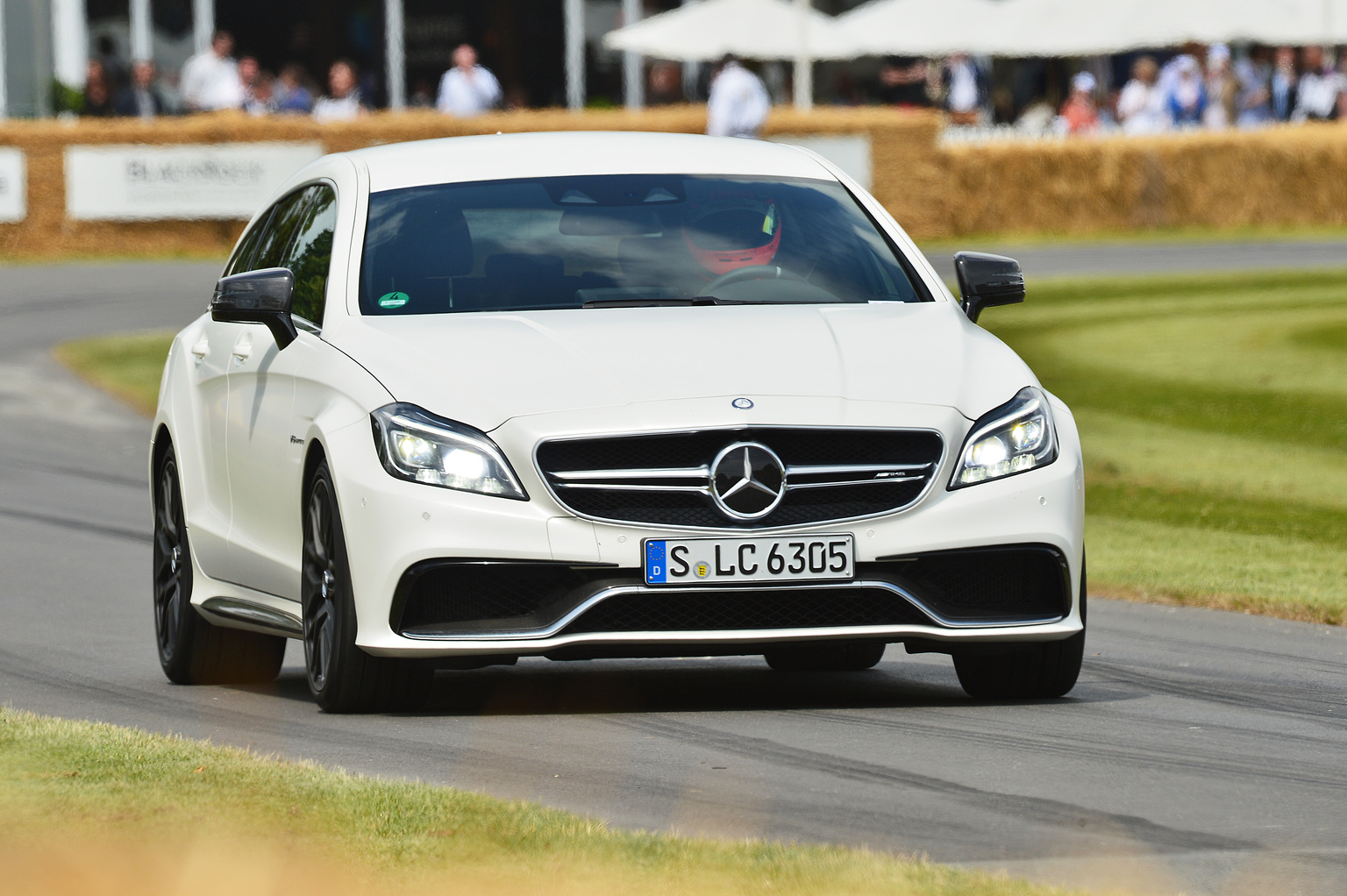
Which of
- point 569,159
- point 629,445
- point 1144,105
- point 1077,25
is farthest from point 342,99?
point 629,445

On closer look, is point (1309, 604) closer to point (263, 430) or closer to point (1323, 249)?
point (263, 430)

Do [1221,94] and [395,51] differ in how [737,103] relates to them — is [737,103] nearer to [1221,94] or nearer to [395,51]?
[1221,94]

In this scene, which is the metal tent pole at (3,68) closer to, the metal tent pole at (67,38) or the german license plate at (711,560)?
the metal tent pole at (67,38)

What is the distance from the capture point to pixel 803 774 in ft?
20.4

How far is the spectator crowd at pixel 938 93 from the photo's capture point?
33125 millimetres

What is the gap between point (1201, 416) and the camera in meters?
17.4

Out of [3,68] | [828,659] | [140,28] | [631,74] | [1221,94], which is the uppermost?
[828,659]

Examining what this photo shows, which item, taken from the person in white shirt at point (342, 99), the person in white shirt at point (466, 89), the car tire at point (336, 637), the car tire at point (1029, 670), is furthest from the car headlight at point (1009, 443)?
the person in white shirt at point (342, 99)

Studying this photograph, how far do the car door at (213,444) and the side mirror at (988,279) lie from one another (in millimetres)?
2272

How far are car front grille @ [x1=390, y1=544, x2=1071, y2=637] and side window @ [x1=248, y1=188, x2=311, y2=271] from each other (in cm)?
210

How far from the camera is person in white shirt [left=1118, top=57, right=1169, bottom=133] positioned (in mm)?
37375

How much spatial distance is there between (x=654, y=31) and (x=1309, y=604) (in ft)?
114

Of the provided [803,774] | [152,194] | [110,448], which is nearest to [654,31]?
[152,194]

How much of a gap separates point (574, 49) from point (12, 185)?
1664 centimetres
